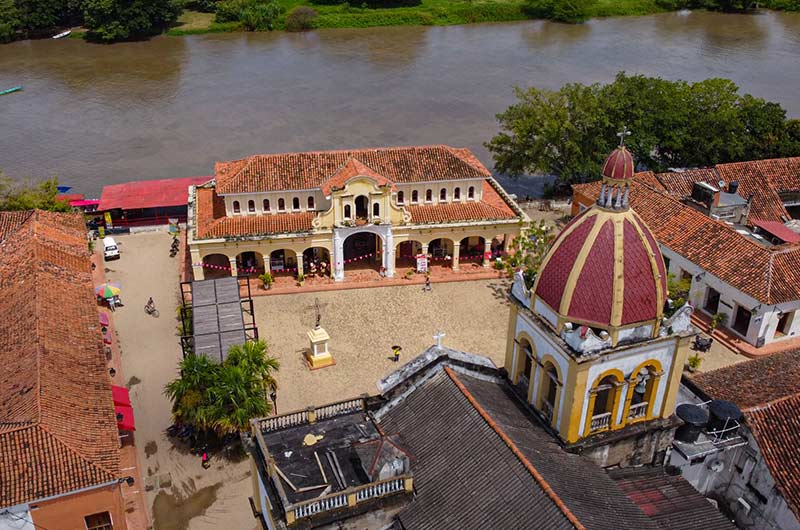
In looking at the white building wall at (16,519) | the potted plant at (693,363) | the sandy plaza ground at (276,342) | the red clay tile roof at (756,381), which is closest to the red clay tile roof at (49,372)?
the white building wall at (16,519)

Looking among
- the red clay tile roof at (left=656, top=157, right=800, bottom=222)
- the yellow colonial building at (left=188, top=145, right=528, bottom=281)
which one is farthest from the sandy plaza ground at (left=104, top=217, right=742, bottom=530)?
the red clay tile roof at (left=656, top=157, right=800, bottom=222)

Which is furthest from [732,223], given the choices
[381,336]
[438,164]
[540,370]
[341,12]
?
[341,12]

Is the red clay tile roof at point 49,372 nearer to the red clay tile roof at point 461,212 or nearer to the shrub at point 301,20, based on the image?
the red clay tile roof at point 461,212

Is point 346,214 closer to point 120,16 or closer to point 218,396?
point 218,396

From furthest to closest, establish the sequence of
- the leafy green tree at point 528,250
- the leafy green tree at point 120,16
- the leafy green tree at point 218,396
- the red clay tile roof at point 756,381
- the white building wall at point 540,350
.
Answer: the leafy green tree at point 120,16 → the leafy green tree at point 528,250 → the leafy green tree at point 218,396 → the red clay tile roof at point 756,381 → the white building wall at point 540,350

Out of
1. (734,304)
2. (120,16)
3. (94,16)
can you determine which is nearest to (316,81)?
(120,16)

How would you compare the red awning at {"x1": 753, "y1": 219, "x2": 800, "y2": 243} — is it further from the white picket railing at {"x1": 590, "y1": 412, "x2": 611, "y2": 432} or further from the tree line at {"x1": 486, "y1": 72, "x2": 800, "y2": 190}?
the white picket railing at {"x1": 590, "y1": 412, "x2": 611, "y2": 432}
